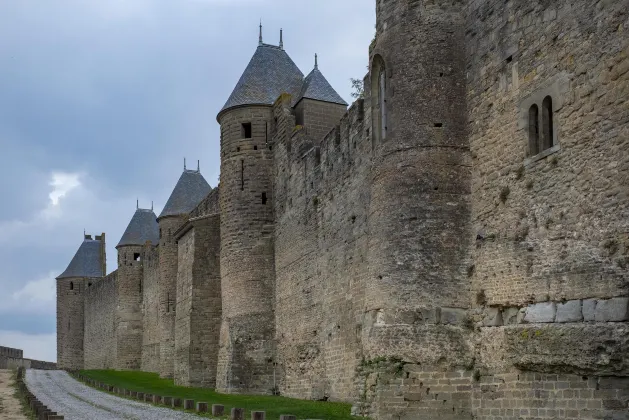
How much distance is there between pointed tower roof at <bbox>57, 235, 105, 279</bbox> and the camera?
6109 cm

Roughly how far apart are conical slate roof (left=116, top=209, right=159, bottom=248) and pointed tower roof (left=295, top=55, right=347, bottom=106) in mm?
25555

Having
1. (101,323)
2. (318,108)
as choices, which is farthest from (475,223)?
(101,323)

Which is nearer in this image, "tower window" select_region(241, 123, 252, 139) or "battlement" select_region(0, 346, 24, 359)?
"tower window" select_region(241, 123, 252, 139)

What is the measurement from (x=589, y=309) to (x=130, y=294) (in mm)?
38497

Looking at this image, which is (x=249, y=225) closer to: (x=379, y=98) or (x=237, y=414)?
(x=379, y=98)

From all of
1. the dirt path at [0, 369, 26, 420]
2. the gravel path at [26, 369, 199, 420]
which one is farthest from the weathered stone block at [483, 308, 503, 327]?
the dirt path at [0, 369, 26, 420]

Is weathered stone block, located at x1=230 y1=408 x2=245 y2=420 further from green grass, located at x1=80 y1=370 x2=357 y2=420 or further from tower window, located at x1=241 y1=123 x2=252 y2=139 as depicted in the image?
tower window, located at x1=241 y1=123 x2=252 y2=139

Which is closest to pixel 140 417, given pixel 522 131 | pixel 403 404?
pixel 403 404

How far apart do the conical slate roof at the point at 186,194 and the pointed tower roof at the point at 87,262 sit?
835 inches

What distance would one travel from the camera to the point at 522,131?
45.7 ft

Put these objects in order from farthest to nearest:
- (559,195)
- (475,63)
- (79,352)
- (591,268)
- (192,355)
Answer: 1. (79,352)
2. (192,355)
3. (475,63)
4. (559,195)
5. (591,268)

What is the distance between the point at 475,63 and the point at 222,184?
44.9ft

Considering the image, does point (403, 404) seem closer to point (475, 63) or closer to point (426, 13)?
point (475, 63)

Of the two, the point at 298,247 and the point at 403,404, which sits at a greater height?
the point at 298,247
